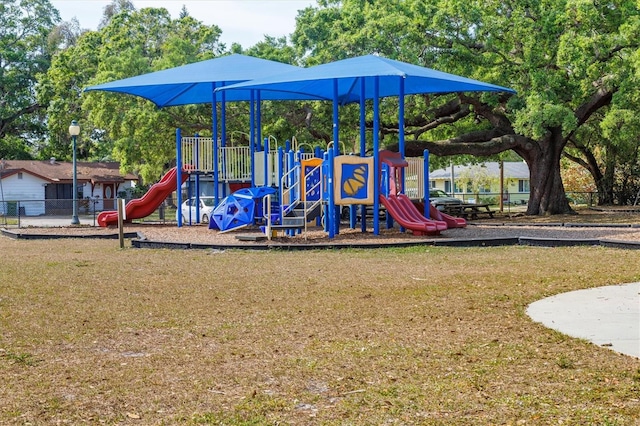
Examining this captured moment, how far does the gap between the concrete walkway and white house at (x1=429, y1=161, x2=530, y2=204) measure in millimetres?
58226

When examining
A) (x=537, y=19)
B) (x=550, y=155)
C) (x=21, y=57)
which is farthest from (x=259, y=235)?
(x=21, y=57)

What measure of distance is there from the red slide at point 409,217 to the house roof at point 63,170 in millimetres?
38424

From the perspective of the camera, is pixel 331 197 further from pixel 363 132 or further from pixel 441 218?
pixel 441 218

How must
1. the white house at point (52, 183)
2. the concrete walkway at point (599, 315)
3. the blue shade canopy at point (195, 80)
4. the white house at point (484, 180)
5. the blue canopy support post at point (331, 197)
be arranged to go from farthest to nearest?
the white house at point (484, 180) → the white house at point (52, 183) → the blue shade canopy at point (195, 80) → the blue canopy support post at point (331, 197) → the concrete walkway at point (599, 315)

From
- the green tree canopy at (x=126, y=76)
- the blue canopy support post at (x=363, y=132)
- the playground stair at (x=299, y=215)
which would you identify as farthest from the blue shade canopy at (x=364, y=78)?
the green tree canopy at (x=126, y=76)

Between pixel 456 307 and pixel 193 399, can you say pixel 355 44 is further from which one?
pixel 193 399

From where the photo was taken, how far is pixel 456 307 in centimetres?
977

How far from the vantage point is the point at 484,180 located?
236 feet

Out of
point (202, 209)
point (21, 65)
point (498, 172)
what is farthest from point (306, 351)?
point (498, 172)

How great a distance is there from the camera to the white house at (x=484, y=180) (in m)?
72.2

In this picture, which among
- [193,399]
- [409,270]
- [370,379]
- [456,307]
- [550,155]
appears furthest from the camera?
[550,155]

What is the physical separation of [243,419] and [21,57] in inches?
2469

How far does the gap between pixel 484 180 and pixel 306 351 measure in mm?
65790

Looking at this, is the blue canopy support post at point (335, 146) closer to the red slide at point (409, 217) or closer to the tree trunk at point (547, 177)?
the red slide at point (409, 217)
